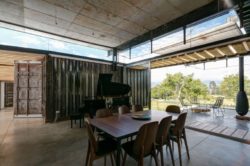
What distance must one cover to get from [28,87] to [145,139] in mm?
6937

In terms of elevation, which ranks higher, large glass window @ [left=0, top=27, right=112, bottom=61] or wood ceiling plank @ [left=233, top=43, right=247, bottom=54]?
large glass window @ [left=0, top=27, right=112, bottom=61]

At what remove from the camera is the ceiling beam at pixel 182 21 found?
356 cm

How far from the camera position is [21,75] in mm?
6656

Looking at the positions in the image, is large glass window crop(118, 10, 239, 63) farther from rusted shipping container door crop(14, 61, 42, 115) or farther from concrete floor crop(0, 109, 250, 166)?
rusted shipping container door crop(14, 61, 42, 115)

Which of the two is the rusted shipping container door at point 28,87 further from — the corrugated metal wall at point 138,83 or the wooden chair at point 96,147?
the wooden chair at point 96,147

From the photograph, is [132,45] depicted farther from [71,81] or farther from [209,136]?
[209,136]

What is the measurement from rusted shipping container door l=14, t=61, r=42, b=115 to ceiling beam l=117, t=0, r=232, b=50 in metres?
5.03

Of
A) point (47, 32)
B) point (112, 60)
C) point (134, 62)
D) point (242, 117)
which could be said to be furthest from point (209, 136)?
point (47, 32)

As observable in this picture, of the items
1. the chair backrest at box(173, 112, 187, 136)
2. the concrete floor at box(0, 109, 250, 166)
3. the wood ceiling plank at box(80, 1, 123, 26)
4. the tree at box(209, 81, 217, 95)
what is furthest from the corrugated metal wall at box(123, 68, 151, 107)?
the chair backrest at box(173, 112, 187, 136)

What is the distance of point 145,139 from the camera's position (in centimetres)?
192

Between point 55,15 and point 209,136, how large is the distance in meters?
5.64

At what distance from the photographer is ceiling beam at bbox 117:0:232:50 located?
11.7ft

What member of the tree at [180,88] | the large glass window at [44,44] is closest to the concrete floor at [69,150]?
the large glass window at [44,44]

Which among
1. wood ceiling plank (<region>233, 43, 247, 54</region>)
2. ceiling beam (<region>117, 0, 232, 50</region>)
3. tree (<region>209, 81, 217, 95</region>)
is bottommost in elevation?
tree (<region>209, 81, 217, 95</region>)
